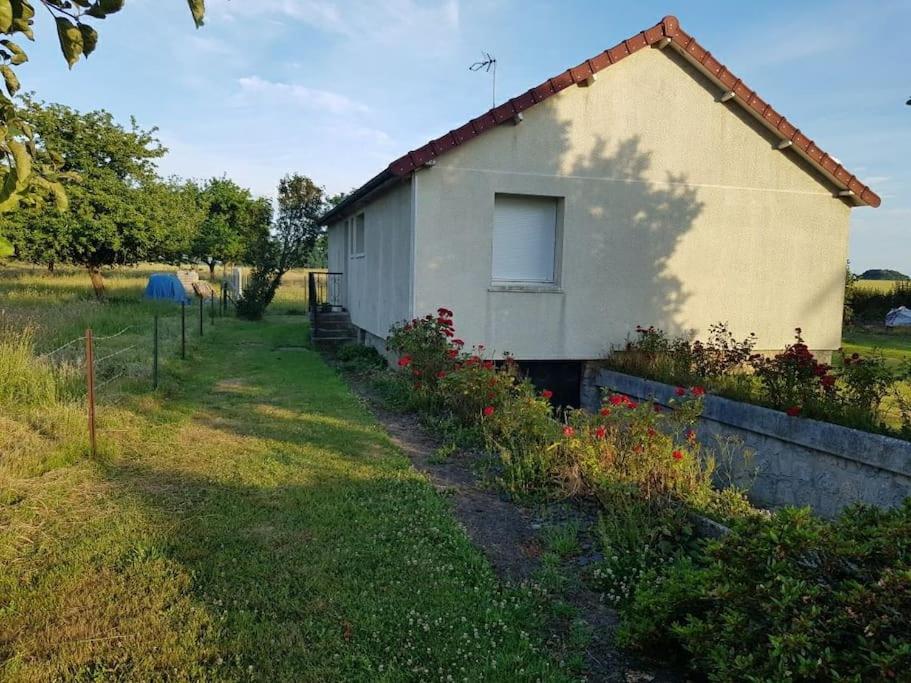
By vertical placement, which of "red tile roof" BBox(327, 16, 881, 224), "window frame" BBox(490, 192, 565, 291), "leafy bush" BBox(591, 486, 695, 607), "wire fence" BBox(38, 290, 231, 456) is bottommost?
"leafy bush" BBox(591, 486, 695, 607)

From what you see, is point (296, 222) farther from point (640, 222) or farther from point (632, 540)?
point (632, 540)

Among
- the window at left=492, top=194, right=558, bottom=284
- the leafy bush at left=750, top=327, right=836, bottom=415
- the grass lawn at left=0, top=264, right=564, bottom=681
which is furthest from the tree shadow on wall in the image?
the grass lawn at left=0, top=264, right=564, bottom=681

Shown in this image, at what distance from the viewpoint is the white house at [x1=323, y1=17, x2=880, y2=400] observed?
9711 millimetres

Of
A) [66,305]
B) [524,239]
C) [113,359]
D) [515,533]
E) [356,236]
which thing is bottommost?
[515,533]

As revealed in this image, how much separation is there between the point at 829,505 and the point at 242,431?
6.42 metres

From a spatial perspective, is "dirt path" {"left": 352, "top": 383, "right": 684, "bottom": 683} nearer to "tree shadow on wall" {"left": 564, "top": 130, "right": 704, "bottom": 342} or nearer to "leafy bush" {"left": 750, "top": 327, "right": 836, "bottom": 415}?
"leafy bush" {"left": 750, "top": 327, "right": 836, "bottom": 415}

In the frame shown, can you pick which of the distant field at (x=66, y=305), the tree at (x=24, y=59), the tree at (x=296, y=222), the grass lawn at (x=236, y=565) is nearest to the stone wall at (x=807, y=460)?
the grass lawn at (x=236, y=565)

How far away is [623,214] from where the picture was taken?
34.2 feet

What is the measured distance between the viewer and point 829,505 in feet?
21.5

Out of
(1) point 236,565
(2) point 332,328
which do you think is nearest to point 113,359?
(2) point 332,328

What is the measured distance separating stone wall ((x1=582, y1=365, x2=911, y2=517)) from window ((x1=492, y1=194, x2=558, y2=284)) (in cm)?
355

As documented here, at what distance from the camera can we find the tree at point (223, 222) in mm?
37094

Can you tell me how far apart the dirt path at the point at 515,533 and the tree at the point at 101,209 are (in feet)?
57.3

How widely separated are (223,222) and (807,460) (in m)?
37.7
